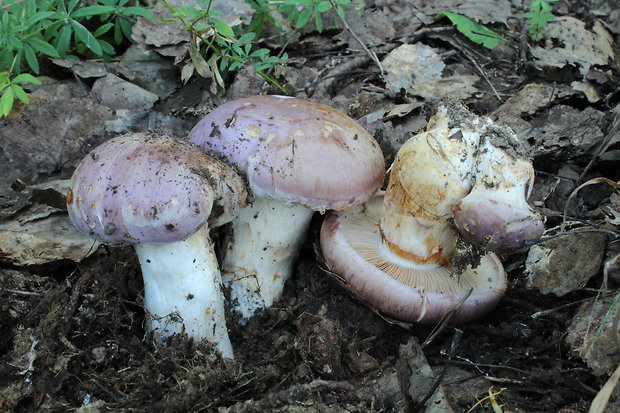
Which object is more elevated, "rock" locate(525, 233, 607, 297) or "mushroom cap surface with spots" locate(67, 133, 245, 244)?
"mushroom cap surface with spots" locate(67, 133, 245, 244)

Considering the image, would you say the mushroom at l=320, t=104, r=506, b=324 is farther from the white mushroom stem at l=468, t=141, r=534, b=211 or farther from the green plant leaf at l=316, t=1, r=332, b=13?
the green plant leaf at l=316, t=1, r=332, b=13

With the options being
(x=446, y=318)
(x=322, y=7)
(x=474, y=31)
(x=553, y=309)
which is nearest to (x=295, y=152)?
(x=446, y=318)

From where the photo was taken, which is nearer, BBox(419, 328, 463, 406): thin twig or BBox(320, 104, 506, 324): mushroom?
BBox(419, 328, 463, 406): thin twig

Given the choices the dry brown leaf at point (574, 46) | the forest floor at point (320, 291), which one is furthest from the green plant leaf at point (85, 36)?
the dry brown leaf at point (574, 46)

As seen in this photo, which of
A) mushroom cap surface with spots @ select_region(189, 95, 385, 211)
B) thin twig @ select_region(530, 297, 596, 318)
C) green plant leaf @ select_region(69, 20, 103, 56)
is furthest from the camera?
green plant leaf @ select_region(69, 20, 103, 56)

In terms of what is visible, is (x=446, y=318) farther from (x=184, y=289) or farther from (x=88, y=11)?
(x=88, y=11)

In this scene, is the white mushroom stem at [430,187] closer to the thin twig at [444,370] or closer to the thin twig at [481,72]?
the thin twig at [444,370]

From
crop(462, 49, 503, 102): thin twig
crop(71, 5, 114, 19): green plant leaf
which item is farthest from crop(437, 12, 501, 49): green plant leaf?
crop(71, 5, 114, 19): green plant leaf
